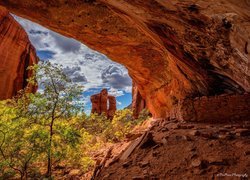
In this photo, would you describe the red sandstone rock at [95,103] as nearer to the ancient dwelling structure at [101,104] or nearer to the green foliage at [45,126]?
the ancient dwelling structure at [101,104]

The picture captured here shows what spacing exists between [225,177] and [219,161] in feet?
1.74

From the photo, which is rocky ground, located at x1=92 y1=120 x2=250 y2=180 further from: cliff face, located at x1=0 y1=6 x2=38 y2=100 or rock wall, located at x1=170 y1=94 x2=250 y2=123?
cliff face, located at x1=0 y1=6 x2=38 y2=100

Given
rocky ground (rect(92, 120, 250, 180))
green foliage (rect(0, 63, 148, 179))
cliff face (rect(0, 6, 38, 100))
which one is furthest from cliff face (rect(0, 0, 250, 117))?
cliff face (rect(0, 6, 38, 100))

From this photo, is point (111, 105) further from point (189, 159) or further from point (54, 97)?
point (189, 159)

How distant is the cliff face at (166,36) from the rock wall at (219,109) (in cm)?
54

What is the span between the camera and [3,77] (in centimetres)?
2344

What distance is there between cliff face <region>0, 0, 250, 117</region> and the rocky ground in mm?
2009

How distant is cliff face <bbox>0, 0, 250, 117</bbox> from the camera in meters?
4.20

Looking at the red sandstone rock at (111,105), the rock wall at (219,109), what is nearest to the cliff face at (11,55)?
the rock wall at (219,109)

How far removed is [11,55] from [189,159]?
1001 inches

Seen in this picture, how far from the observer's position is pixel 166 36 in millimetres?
6797

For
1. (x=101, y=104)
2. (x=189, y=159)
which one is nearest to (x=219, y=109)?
(x=189, y=159)

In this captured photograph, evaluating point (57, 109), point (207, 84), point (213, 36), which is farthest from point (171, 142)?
point (57, 109)

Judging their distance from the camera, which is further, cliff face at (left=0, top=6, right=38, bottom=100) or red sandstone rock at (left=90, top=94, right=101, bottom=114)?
red sandstone rock at (left=90, top=94, right=101, bottom=114)
